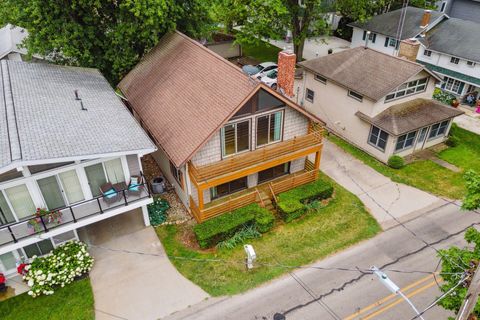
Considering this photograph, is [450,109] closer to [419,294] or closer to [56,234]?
[419,294]

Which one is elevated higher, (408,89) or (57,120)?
(57,120)

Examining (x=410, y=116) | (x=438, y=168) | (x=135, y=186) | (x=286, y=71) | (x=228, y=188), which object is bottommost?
(x=438, y=168)

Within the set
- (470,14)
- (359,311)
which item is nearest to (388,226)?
(359,311)

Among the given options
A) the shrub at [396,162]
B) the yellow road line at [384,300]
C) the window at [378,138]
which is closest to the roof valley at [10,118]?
the yellow road line at [384,300]

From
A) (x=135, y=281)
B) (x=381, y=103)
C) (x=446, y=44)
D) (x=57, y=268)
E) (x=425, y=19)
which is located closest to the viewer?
(x=57, y=268)

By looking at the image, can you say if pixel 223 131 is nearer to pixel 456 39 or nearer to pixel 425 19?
pixel 456 39

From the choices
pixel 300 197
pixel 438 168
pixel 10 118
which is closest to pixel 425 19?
pixel 438 168

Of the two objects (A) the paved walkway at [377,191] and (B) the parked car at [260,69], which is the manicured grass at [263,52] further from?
(A) the paved walkway at [377,191]

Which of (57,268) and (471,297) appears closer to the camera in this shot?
(471,297)
